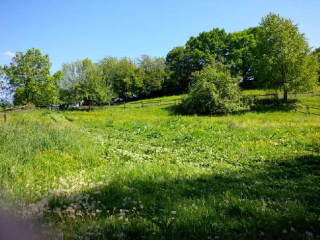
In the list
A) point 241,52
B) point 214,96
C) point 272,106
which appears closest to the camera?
point 214,96

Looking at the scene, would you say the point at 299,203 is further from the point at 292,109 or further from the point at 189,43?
the point at 189,43

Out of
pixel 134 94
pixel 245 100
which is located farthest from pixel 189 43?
pixel 245 100

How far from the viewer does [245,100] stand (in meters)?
36.6

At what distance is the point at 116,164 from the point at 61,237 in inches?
209

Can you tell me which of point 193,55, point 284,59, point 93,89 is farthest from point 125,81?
point 284,59

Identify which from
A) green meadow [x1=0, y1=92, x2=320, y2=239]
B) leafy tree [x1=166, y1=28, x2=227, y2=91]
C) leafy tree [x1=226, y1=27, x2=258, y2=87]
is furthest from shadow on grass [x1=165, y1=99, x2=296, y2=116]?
leafy tree [x1=166, y1=28, x2=227, y2=91]

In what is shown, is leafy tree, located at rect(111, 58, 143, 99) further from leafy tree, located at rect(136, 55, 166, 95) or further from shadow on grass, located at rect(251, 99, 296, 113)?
shadow on grass, located at rect(251, 99, 296, 113)

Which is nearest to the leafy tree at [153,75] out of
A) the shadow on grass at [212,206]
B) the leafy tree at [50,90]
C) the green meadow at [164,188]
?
the leafy tree at [50,90]

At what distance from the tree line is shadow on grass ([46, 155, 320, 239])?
28265 mm

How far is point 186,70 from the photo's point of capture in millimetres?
76562

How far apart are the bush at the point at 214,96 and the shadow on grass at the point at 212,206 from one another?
84.7ft

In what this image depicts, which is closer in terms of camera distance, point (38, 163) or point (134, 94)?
point (38, 163)

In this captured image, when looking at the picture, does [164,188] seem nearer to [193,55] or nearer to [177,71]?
[193,55]

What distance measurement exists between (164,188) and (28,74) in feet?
187
